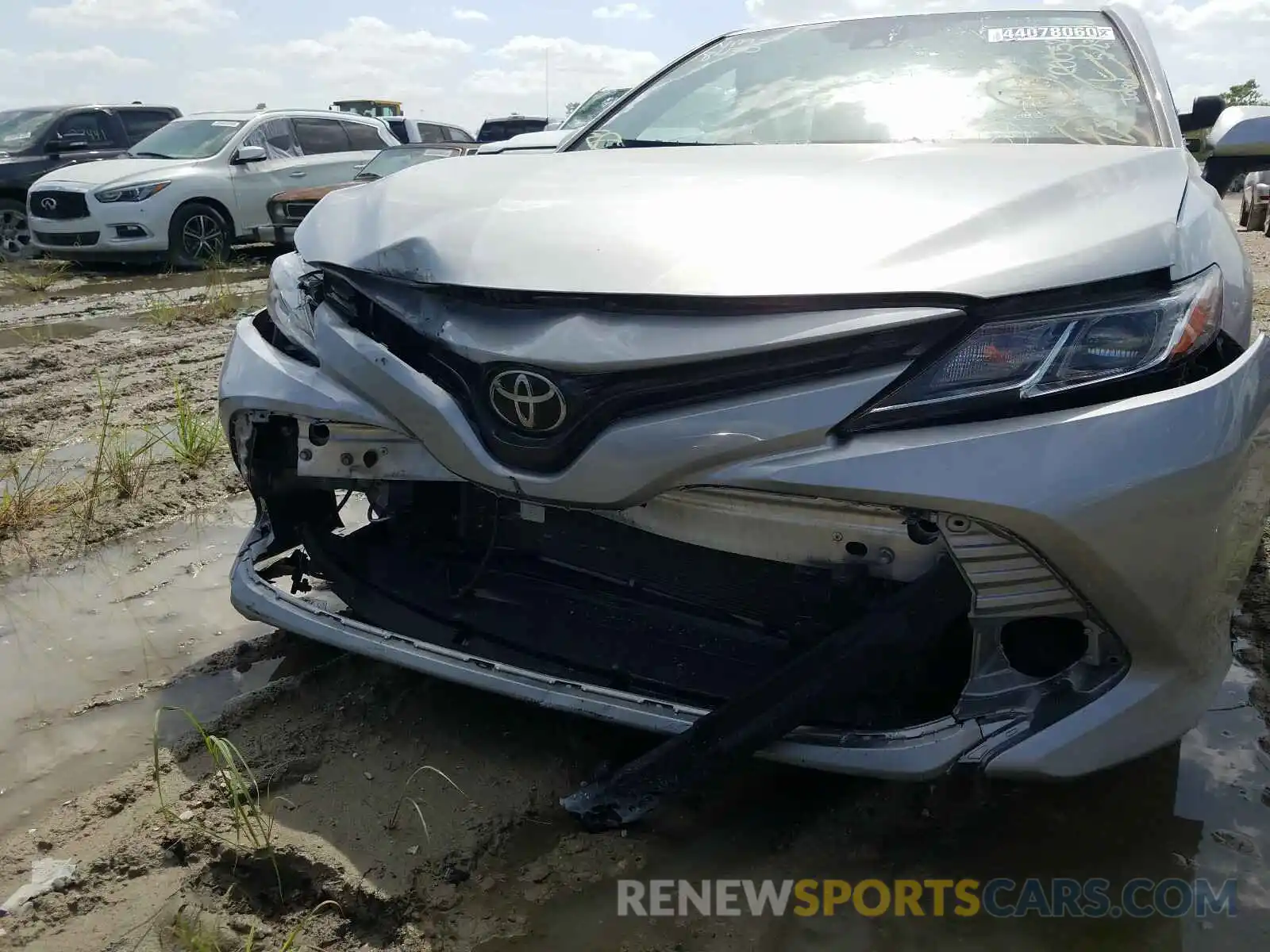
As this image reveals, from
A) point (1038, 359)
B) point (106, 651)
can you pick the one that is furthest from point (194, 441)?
point (1038, 359)

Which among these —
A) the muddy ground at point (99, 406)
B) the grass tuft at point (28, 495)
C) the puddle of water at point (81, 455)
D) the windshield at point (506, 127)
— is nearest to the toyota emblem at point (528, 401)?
the muddy ground at point (99, 406)

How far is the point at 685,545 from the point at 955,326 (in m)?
0.63

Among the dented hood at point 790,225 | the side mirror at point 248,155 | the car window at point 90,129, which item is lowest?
the dented hood at point 790,225

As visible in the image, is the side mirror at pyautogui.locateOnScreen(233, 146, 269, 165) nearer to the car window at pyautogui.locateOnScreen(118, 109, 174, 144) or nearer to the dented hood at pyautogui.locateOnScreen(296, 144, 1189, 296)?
the car window at pyautogui.locateOnScreen(118, 109, 174, 144)

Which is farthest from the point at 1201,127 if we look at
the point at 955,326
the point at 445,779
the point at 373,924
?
the point at 373,924

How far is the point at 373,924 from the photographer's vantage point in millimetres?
1766

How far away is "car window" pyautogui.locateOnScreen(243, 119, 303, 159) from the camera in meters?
11.1

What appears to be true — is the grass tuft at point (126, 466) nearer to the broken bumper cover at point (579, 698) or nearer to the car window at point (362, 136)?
the broken bumper cover at point (579, 698)

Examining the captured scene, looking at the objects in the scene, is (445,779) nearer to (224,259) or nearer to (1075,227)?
(1075,227)

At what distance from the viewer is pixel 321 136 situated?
11.8 m

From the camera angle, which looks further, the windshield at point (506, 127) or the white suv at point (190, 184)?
the windshield at point (506, 127)

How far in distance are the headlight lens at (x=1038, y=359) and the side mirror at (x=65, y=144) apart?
1263 centimetres

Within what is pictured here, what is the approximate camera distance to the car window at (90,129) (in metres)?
12.0

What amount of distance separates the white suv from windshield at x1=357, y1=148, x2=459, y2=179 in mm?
614
